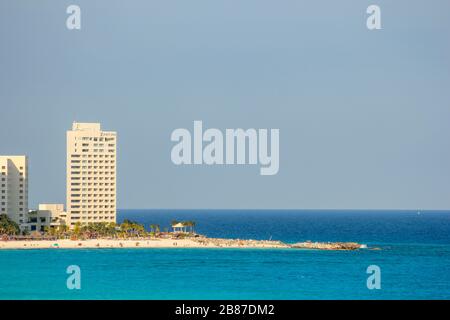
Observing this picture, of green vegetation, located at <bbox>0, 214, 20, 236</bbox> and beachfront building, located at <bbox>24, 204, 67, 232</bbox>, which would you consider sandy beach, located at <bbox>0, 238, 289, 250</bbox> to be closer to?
green vegetation, located at <bbox>0, 214, 20, 236</bbox>

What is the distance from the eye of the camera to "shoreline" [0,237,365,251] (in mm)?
127500

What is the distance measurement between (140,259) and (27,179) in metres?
44.3

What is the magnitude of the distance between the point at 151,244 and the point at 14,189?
3008 cm

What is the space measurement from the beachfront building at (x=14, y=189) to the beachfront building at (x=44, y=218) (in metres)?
1.71

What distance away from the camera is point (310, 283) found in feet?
299

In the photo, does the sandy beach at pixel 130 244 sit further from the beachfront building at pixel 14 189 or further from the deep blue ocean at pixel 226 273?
the beachfront building at pixel 14 189

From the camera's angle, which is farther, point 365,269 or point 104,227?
point 104,227

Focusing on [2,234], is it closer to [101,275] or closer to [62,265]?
[62,265]

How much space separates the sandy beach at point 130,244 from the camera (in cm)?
12731

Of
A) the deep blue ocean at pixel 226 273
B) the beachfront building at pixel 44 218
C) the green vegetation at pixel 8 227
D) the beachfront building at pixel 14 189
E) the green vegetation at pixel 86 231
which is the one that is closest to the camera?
the deep blue ocean at pixel 226 273

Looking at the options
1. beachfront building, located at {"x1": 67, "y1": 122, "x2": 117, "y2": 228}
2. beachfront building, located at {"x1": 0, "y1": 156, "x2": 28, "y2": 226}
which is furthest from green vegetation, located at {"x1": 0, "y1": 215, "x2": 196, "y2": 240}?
beachfront building, located at {"x1": 67, "y1": 122, "x2": 117, "y2": 228}

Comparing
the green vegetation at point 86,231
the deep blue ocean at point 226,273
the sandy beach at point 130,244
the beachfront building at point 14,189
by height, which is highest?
the beachfront building at point 14,189

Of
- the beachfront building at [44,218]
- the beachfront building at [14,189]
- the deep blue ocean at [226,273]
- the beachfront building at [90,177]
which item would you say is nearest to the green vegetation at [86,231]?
the beachfront building at [14,189]
